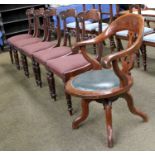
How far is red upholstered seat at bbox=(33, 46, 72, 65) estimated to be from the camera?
2.53 meters

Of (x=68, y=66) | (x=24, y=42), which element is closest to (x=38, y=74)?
(x=24, y=42)

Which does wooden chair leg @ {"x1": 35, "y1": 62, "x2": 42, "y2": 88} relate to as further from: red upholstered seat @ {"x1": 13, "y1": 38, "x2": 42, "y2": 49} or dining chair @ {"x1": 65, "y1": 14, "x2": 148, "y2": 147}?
dining chair @ {"x1": 65, "y1": 14, "x2": 148, "y2": 147}

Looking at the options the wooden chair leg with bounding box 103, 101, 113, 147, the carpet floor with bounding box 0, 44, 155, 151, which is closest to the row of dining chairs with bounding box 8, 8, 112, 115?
the carpet floor with bounding box 0, 44, 155, 151

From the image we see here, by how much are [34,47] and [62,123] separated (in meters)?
1.22

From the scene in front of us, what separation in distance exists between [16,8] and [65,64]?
11.2 ft

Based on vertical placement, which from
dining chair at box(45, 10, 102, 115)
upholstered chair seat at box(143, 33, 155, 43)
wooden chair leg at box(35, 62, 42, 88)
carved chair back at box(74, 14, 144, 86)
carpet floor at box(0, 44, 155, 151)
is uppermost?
carved chair back at box(74, 14, 144, 86)

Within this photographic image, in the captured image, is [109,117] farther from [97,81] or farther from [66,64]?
[66,64]

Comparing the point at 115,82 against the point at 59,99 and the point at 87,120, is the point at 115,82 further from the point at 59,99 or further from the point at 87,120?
the point at 59,99

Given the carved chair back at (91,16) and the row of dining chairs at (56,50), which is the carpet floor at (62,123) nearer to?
the row of dining chairs at (56,50)

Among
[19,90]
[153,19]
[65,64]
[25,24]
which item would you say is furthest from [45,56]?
[25,24]

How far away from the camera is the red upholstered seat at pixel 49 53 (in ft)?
8.31

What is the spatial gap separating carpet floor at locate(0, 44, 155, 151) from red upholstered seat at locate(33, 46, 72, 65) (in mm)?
408
